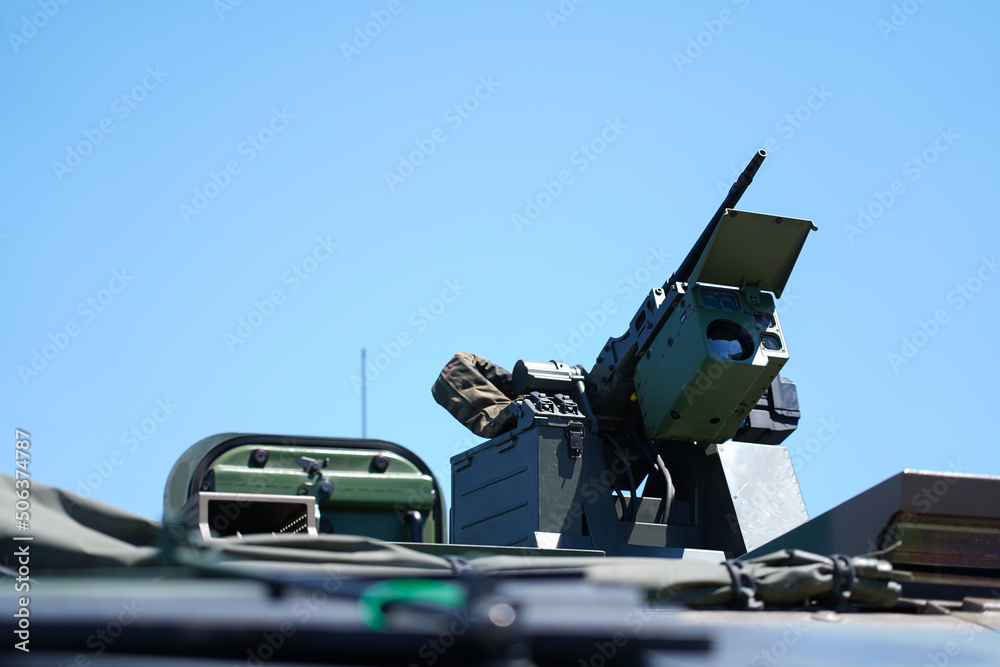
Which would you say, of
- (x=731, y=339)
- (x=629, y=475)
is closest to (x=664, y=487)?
(x=629, y=475)

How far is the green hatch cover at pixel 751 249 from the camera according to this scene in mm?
7562

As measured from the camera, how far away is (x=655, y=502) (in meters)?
7.87

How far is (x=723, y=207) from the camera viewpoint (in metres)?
7.94

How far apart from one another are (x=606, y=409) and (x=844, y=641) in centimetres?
546

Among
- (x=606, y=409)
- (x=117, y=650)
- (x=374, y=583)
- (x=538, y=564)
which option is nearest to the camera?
(x=117, y=650)

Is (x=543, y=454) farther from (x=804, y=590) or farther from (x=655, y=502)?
(x=804, y=590)

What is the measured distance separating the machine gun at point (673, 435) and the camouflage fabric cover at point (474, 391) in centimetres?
7

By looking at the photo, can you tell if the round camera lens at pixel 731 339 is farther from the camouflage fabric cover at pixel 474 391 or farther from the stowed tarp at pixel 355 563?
the stowed tarp at pixel 355 563

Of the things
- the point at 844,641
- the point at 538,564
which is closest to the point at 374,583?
the point at 538,564

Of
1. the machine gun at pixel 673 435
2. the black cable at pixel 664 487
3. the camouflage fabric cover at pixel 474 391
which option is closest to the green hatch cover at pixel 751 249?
the machine gun at pixel 673 435

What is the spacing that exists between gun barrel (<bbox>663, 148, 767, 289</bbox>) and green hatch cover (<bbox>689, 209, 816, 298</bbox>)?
8.7 inches

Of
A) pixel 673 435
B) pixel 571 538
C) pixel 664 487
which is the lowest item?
pixel 571 538

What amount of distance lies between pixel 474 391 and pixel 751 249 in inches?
89.1

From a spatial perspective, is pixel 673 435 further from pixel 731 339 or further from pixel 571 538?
pixel 571 538
